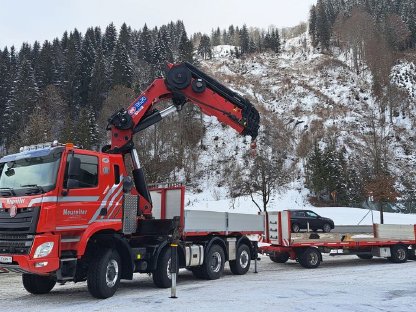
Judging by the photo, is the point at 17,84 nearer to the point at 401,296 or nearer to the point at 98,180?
the point at 98,180

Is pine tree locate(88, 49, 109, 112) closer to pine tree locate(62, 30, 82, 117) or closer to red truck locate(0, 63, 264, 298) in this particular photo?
pine tree locate(62, 30, 82, 117)

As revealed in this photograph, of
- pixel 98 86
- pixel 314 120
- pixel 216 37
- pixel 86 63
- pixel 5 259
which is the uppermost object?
pixel 216 37

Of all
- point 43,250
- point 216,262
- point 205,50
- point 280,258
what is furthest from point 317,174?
point 205,50

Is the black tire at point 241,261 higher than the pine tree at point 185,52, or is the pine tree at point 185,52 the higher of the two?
the pine tree at point 185,52

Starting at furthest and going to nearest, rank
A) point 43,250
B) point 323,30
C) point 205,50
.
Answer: point 205,50, point 323,30, point 43,250

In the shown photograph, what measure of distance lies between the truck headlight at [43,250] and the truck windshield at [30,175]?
1074 mm

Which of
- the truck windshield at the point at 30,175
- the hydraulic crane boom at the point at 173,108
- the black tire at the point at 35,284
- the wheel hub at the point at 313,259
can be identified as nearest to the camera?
the truck windshield at the point at 30,175

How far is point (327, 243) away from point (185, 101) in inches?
320

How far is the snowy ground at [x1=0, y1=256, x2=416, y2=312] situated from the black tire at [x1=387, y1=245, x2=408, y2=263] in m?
3.81

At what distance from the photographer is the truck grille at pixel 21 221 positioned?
8403mm

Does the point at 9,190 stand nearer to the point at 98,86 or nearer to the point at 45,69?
the point at 98,86

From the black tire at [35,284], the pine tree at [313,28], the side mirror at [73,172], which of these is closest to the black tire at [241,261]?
the black tire at [35,284]

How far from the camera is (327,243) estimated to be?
16.4m

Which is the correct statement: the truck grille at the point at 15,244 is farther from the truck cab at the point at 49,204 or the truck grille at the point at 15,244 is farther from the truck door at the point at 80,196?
the truck door at the point at 80,196
